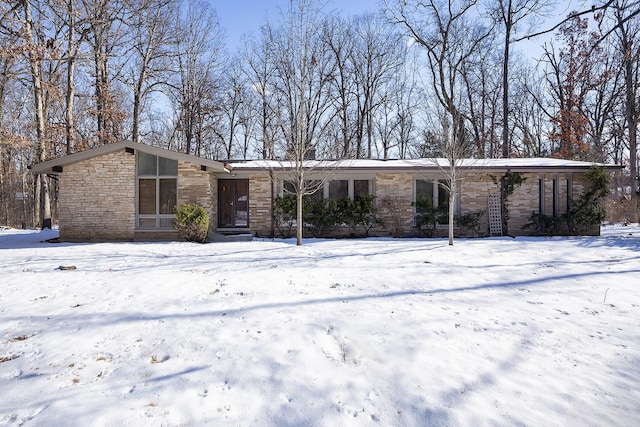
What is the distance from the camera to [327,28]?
23.9 meters

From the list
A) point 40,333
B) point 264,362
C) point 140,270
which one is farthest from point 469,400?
point 140,270

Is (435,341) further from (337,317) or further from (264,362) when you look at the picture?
(264,362)

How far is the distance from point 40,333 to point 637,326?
6.62 m

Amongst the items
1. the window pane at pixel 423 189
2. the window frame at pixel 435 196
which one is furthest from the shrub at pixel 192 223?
the window pane at pixel 423 189

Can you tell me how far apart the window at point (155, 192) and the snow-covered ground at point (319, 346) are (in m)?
4.80

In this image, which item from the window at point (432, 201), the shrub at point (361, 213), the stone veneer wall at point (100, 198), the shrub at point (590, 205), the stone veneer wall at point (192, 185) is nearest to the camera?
the stone veneer wall at point (100, 198)

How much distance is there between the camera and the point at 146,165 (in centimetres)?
1145

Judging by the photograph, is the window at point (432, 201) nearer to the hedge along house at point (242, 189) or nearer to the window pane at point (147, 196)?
the hedge along house at point (242, 189)

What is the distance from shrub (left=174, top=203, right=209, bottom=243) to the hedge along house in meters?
0.58

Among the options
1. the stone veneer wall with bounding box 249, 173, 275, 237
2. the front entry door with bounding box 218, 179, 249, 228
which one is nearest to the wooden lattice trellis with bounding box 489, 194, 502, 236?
the stone veneer wall with bounding box 249, 173, 275, 237

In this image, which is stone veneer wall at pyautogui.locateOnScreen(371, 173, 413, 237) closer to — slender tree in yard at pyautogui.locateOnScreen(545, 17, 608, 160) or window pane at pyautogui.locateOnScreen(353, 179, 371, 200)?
window pane at pyautogui.locateOnScreen(353, 179, 371, 200)

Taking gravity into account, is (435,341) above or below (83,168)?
below

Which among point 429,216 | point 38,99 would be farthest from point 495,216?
point 38,99

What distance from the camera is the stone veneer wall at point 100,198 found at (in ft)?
36.6
